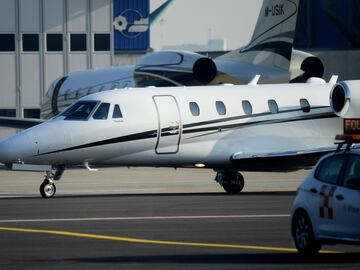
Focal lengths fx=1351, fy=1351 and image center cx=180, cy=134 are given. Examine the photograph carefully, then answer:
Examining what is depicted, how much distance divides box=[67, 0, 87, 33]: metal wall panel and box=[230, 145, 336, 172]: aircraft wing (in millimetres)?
31292

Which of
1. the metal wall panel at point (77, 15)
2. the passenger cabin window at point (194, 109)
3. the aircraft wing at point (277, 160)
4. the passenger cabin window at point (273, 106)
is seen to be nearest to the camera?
the aircraft wing at point (277, 160)

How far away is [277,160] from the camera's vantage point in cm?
3183

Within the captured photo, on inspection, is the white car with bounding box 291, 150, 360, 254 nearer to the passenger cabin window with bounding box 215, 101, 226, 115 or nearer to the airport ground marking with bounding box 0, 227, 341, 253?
the airport ground marking with bounding box 0, 227, 341, 253

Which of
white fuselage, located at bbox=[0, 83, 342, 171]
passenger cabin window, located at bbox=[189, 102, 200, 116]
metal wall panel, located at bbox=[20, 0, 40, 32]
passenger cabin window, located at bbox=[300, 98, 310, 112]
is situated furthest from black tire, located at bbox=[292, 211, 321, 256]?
metal wall panel, located at bbox=[20, 0, 40, 32]

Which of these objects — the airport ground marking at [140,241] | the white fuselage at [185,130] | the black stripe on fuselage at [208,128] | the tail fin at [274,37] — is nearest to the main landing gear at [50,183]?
the white fuselage at [185,130]

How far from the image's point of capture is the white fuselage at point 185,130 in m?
30.5

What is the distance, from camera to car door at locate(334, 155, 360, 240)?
662 inches

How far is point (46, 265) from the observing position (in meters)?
17.1

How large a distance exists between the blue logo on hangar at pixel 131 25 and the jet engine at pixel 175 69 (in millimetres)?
17505

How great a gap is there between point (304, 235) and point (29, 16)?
46266mm

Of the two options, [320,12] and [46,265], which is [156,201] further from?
[320,12]

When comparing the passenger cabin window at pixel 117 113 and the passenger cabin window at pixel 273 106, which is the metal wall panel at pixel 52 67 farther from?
the passenger cabin window at pixel 117 113

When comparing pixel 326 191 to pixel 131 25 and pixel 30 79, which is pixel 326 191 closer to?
pixel 30 79

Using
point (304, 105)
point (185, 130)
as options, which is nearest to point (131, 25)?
point (304, 105)
